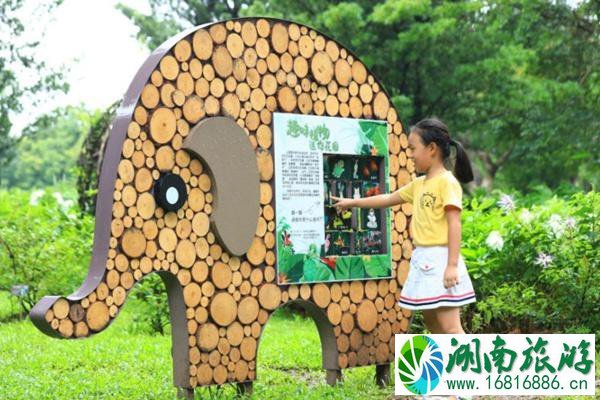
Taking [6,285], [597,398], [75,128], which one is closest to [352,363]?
[597,398]

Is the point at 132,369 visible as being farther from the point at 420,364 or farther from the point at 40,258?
the point at 40,258

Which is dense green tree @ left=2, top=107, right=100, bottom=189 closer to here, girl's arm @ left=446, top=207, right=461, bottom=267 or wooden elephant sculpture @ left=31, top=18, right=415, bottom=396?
wooden elephant sculpture @ left=31, top=18, right=415, bottom=396

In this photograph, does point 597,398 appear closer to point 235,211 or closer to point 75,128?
point 235,211

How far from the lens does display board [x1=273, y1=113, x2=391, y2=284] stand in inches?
218

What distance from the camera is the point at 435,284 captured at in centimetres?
503

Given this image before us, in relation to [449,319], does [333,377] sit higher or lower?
lower

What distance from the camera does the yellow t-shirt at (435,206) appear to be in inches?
197

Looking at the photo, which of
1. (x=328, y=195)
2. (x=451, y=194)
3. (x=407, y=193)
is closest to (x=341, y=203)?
(x=328, y=195)

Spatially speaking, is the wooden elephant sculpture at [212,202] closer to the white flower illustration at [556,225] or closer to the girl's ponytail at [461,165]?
the girl's ponytail at [461,165]

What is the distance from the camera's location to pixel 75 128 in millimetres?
49500

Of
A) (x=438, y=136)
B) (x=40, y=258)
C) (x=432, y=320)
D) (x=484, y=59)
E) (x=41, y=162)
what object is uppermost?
(x=41, y=162)

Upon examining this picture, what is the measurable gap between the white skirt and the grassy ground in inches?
35.5

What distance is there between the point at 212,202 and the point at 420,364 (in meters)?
1.50

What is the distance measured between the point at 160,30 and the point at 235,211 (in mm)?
17451
